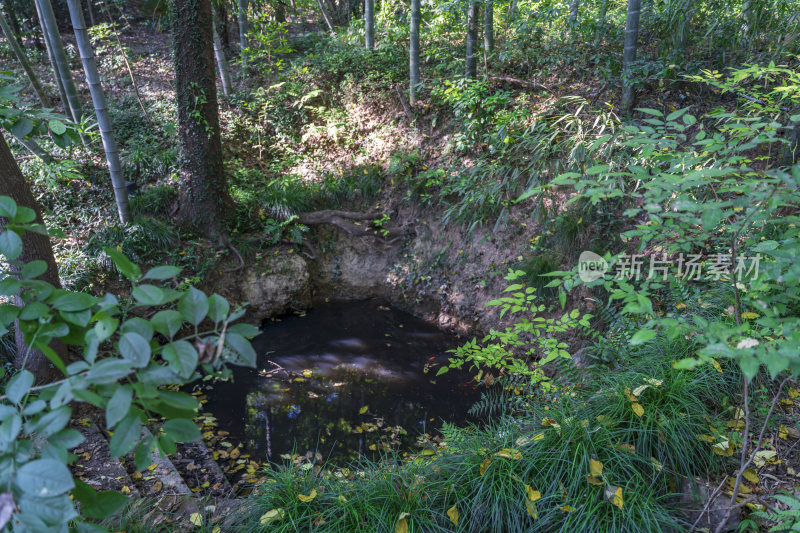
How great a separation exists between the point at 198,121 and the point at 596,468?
16.4 ft

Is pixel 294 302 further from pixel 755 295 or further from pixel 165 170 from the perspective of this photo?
pixel 755 295

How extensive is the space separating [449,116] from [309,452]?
4467 mm

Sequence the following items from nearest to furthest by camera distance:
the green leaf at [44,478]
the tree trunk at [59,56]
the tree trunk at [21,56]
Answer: the green leaf at [44,478] → the tree trunk at [59,56] → the tree trunk at [21,56]

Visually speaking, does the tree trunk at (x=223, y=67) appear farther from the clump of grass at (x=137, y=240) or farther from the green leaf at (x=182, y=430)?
the green leaf at (x=182, y=430)

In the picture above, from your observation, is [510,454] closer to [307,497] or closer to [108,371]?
[307,497]

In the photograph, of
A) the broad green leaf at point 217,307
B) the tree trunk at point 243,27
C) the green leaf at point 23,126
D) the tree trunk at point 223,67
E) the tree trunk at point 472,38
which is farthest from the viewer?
the tree trunk at point 243,27

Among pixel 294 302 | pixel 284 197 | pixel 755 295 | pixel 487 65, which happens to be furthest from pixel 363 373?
pixel 487 65

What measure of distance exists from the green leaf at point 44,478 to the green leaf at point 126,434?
11 centimetres

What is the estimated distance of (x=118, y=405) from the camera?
0.81 m

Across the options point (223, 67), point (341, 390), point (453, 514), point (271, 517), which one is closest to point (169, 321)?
point (271, 517)

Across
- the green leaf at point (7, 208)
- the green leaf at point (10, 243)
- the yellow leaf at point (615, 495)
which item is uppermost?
the green leaf at point (7, 208)

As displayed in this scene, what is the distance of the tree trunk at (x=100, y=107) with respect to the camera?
423 cm

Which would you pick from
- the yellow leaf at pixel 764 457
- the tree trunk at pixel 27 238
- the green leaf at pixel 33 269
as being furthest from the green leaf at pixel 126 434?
the yellow leaf at pixel 764 457

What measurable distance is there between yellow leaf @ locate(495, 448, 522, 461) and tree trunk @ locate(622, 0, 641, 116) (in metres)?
3.85
